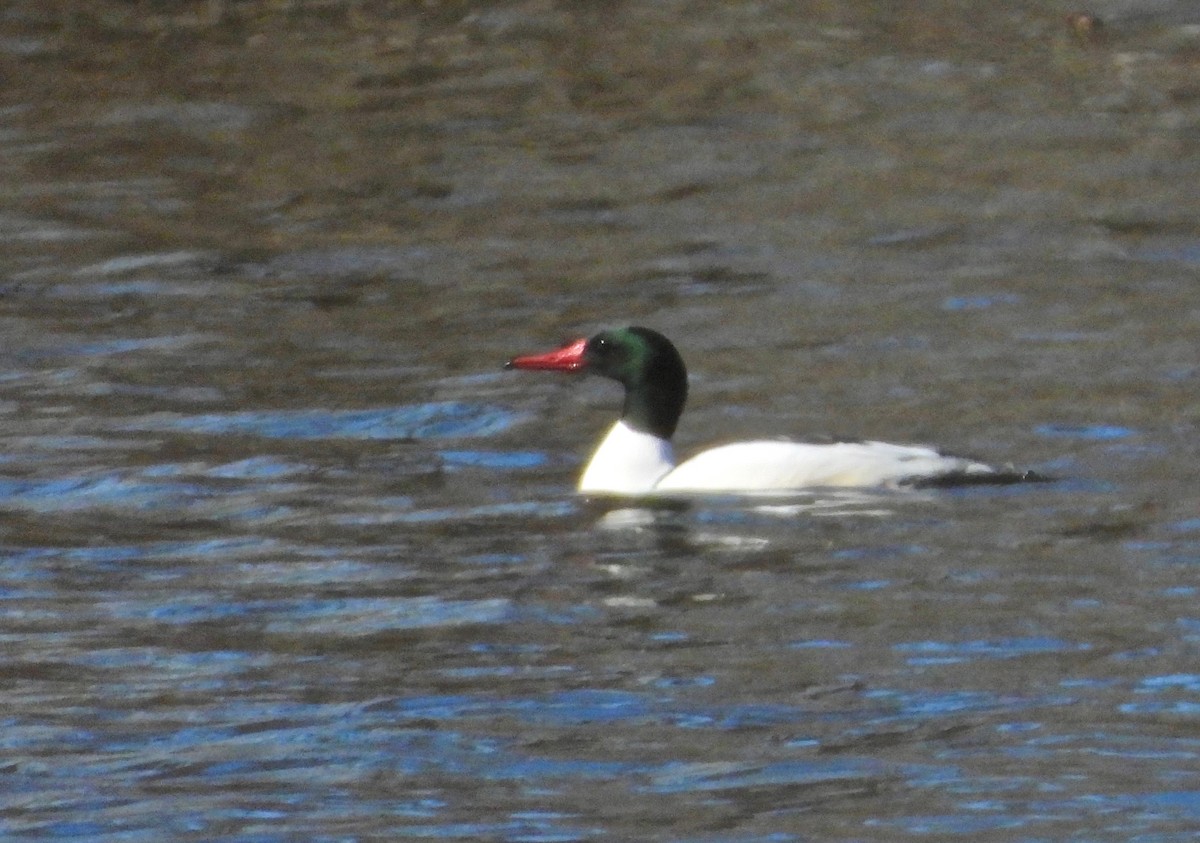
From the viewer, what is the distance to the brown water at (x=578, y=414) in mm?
8008

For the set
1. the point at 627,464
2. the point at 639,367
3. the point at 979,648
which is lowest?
the point at 979,648

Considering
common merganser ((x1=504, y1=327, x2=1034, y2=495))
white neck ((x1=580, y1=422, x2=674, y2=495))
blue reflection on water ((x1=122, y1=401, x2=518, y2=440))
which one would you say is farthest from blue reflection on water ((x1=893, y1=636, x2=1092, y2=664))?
blue reflection on water ((x1=122, y1=401, x2=518, y2=440))

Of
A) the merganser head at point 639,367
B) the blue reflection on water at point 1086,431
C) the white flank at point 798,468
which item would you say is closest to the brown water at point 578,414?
the blue reflection on water at point 1086,431

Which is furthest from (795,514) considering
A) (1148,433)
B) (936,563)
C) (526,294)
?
(526,294)

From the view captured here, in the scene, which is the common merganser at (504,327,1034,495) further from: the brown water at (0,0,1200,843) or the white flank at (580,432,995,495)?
the brown water at (0,0,1200,843)

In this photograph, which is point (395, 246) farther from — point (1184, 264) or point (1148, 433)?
point (1148, 433)

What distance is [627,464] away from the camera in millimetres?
12359

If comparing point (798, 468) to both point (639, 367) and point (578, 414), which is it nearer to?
point (639, 367)

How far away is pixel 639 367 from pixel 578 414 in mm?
1616

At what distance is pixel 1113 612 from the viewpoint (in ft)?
31.4

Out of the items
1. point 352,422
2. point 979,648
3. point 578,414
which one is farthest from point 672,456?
point 979,648

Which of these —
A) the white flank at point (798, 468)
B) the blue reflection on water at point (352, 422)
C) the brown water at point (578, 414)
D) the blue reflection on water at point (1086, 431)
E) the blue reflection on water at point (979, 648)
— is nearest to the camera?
the brown water at point (578, 414)

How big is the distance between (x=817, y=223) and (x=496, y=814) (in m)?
11.2

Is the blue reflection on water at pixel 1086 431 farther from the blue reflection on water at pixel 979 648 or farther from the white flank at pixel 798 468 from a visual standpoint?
the blue reflection on water at pixel 979 648
